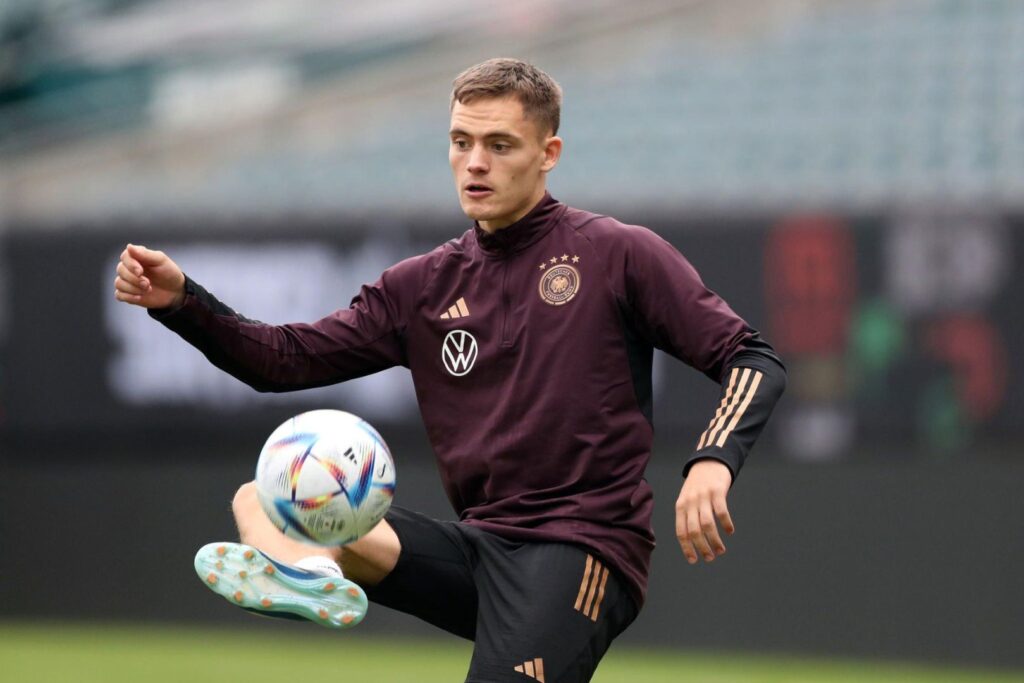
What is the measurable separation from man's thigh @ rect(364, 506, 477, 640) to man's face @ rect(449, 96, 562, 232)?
953 mm

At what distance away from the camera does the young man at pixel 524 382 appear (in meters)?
4.74

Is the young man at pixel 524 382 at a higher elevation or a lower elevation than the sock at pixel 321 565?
higher

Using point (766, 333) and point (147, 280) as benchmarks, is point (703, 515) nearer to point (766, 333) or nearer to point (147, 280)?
point (147, 280)

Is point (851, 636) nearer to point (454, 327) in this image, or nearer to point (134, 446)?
point (134, 446)

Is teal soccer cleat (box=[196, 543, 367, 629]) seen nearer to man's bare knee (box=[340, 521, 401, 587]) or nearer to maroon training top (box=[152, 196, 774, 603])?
man's bare knee (box=[340, 521, 401, 587])

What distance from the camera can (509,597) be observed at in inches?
189

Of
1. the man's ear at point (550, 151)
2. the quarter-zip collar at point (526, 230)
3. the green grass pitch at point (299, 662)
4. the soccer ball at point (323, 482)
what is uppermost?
the man's ear at point (550, 151)

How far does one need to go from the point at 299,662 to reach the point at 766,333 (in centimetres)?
368

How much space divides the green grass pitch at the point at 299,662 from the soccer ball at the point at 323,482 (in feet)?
17.7

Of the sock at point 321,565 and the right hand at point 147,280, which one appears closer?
the sock at point 321,565

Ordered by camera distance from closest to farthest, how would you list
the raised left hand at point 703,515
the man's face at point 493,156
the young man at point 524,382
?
the raised left hand at point 703,515, the young man at point 524,382, the man's face at point 493,156

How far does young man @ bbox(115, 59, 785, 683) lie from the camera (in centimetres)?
474

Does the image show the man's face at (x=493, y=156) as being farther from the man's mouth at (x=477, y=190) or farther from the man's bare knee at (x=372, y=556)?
the man's bare knee at (x=372, y=556)

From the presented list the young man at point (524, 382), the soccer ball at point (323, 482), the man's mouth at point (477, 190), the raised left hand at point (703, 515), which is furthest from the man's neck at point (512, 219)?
the raised left hand at point (703, 515)
